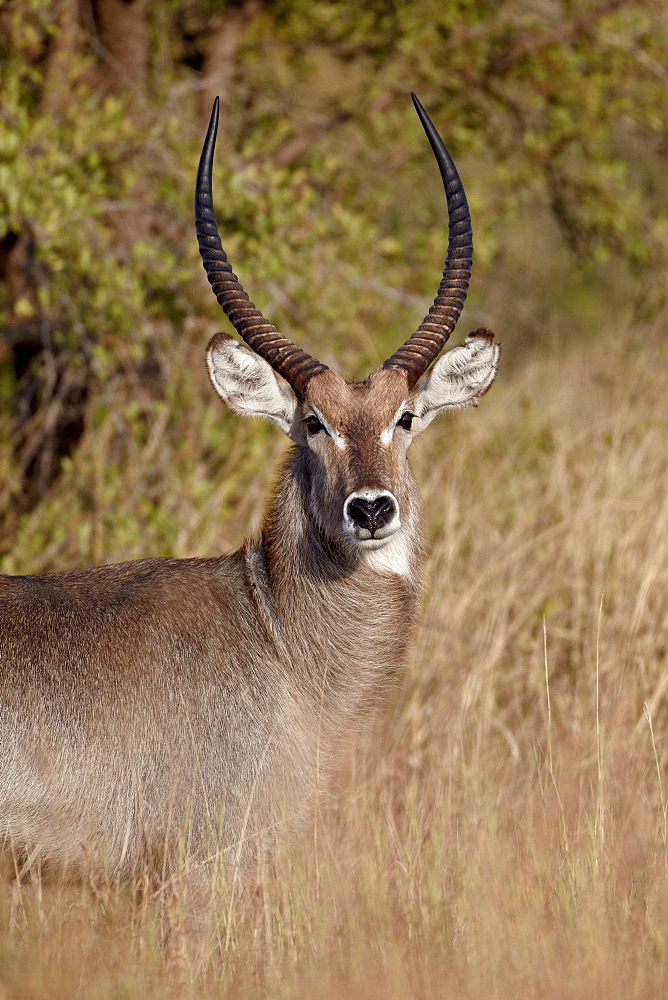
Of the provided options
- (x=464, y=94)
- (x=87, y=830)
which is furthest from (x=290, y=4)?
(x=87, y=830)

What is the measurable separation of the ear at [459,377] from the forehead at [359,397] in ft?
0.75

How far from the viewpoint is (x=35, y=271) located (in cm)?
724

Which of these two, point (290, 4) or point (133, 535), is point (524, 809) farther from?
point (290, 4)

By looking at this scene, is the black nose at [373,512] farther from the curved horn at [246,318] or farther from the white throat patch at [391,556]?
the curved horn at [246,318]

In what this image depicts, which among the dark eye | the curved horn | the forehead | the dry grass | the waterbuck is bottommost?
the dry grass

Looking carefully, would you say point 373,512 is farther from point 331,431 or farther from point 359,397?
point 359,397

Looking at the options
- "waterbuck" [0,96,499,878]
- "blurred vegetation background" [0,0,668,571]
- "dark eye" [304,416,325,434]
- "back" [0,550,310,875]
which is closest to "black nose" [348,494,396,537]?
"waterbuck" [0,96,499,878]

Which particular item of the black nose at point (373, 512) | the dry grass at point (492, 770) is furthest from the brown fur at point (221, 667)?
the dry grass at point (492, 770)

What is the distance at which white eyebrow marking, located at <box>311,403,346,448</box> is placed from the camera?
185 inches

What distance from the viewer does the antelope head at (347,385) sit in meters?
4.68

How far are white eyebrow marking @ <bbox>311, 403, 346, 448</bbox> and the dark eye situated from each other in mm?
33

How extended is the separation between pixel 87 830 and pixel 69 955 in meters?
0.69

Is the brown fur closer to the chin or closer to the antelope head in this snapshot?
the antelope head

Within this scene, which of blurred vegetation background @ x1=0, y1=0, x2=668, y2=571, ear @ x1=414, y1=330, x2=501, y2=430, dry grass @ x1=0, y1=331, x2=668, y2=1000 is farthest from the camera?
blurred vegetation background @ x1=0, y1=0, x2=668, y2=571
